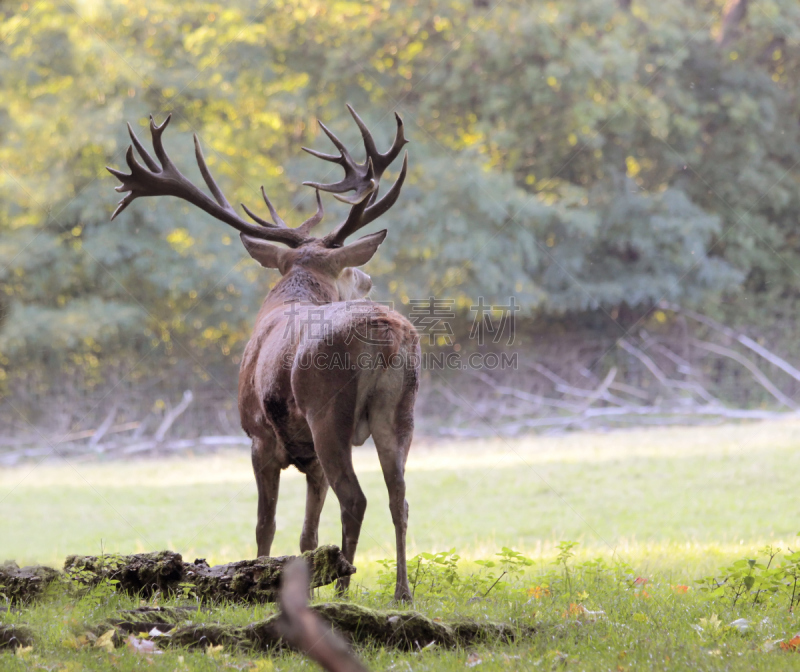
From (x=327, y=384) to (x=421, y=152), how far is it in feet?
45.3

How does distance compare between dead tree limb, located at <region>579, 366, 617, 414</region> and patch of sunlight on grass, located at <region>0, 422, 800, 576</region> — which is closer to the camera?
patch of sunlight on grass, located at <region>0, 422, 800, 576</region>

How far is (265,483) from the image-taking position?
5125mm

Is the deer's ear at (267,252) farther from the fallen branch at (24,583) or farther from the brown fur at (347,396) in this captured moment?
the fallen branch at (24,583)

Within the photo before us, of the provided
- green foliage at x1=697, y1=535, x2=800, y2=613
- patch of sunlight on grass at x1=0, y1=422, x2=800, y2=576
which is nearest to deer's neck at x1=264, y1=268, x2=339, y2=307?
patch of sunlight on grass at x1=0, y1=422, x2=800, y2=576

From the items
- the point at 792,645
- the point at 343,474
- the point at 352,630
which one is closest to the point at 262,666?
the point at 352,630

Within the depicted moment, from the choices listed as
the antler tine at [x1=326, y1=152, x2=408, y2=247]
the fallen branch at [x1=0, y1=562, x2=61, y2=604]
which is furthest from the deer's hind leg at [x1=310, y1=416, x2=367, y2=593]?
the antler tine at [x1=326, y1=152, x2=408, y2=247]

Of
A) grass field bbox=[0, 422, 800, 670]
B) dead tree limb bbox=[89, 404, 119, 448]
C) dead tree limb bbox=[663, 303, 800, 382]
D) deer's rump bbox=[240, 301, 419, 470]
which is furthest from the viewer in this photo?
dead tree limb bbox=[663, 303, 800, 382]

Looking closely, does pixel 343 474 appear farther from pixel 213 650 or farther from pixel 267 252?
pixel 267 252

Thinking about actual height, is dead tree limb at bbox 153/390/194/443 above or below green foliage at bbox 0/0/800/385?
below

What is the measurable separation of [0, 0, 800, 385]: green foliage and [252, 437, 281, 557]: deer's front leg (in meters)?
11.3

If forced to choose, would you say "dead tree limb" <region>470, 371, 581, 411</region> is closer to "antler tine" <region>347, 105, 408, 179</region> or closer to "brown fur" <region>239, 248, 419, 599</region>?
"antler tine" <region>347, 105, 408, 179</region>

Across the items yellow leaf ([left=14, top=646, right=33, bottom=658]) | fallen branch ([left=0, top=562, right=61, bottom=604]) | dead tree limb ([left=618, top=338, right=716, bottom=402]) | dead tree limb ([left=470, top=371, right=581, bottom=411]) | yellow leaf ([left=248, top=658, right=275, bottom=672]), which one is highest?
yellow leaf ([left=248, top=658, right=275, bottom=672])

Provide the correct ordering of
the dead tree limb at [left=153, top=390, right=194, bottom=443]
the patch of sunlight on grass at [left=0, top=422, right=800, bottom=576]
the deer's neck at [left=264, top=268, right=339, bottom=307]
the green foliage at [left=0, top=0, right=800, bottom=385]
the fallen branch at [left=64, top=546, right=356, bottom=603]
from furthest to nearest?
the green foliage at [left=0, top=0, right=800, bottom=385], the dead tree limb at [left=153, top=390, right=194, bottom=443], the patch of sunlight on grass at [left=0, top=422, right=800, bottom=576], the deer's neck at [left=264, top=268, right=339, bottom=307], the fallen branch at [left=64, top=546, right=356, bottom=603]

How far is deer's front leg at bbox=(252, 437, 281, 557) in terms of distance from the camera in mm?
5113
